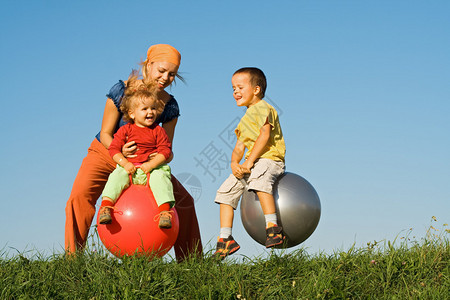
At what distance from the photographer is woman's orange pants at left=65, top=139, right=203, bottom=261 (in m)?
6.86

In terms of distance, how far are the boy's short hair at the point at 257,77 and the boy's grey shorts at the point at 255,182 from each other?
0.96 m

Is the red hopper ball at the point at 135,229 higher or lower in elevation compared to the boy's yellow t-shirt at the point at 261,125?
lower

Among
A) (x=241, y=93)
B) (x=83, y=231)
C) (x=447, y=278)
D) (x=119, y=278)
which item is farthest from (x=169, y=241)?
(x=447, y=278)

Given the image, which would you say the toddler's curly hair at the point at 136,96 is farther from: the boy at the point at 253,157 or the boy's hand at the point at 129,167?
the boy at the point at 253,157

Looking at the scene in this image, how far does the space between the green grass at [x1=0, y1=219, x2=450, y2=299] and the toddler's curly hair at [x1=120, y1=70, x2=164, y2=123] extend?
5.74ft

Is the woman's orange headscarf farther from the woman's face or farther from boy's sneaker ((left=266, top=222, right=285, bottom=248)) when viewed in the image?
boy's sneaker ((left=266, top=222, right=285, bottom=248))

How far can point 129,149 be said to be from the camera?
616 cm

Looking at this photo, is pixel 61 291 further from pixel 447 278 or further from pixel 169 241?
pixel 447 278

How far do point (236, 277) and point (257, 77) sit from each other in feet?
9.36

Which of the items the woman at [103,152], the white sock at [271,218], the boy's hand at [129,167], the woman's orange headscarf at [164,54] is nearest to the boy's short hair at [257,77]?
the woman's orange headscarf at [164,54]

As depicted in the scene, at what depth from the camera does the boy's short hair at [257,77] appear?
6.85 metres

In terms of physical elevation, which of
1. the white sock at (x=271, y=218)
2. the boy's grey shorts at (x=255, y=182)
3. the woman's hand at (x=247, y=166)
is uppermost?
the woman's hand at (x=247, y=166)

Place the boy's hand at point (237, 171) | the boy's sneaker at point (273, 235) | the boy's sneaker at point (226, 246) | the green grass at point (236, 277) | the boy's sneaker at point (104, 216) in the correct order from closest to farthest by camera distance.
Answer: the green grass at point (236, 277) < the boy's sneaker at point (104, 216) < the boy's sneaker at point (273, 235) < the boy's sneaker at point (226, 246) < the boy's hand at point (237, 171)

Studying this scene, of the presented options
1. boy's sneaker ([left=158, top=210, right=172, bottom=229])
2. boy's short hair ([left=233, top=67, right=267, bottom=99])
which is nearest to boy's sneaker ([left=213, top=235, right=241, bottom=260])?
boy's sneaker ([left=158, top=210, right=172, bottom=229])
